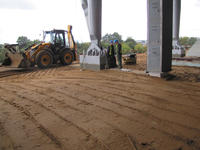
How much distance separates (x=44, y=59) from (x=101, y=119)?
347 inches

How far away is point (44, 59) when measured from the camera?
35.8ft

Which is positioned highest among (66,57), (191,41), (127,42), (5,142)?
(127,42)

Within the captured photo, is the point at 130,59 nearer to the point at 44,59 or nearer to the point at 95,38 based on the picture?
the point at 95,38

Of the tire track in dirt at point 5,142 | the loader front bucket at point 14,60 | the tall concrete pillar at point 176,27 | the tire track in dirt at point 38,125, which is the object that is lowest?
the tire track in dirt at point 5,142

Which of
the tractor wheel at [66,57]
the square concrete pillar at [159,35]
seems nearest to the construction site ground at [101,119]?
the square concrete pillar at [159,35]

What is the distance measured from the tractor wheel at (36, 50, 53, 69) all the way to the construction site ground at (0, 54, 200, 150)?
5.92 m

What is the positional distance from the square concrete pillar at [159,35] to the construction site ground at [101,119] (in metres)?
2.06

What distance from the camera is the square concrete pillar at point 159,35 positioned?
6.38m

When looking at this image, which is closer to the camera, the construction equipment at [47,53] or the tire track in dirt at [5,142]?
the tire track in dirt at [5,142]

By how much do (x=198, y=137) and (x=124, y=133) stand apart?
1.05 metres

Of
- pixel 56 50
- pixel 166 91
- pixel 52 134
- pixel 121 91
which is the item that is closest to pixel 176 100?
pixel 166 91

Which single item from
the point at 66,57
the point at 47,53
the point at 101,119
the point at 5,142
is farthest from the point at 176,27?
the point at 5,142

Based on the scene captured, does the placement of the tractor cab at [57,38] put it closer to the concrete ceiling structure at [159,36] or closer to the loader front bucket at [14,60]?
the loader front bucket at [14,60]

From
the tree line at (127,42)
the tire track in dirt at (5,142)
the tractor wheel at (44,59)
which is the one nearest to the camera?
the tire track in dirt at (5,142)
